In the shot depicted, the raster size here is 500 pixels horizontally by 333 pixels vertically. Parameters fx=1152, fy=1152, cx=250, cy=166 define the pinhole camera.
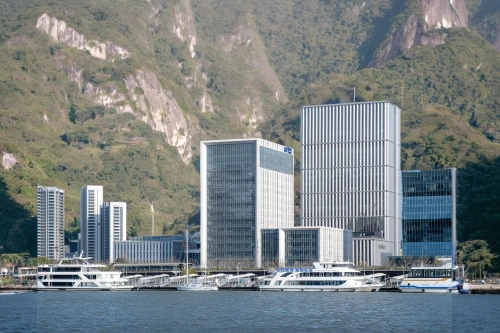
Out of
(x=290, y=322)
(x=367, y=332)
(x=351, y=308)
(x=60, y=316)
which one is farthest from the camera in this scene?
(x=351, y=308)

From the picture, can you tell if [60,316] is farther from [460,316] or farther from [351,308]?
Result: [460,316]

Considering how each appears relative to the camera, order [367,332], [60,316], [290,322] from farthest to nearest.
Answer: [60,316] → [290,322] → [367,332]

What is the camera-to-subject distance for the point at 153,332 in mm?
151875

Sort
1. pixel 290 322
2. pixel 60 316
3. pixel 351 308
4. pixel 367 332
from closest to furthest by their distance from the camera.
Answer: pixel 367 332 → pixel 290 322 → pixel 60 316 → pixel 351 308

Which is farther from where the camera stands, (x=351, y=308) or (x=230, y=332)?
(x=351, y=308)

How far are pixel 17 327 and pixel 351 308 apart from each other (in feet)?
193

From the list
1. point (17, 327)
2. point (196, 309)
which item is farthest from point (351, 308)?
point (17, 327)

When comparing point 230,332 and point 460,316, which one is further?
point 460,316

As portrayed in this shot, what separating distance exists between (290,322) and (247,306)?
33.6 m

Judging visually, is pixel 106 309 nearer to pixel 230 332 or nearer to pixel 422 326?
pixel 230 332

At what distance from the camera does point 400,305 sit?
197625mm

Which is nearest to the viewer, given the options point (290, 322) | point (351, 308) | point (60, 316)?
point (290, 322)

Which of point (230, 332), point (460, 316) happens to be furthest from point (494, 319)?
point (230, 332)

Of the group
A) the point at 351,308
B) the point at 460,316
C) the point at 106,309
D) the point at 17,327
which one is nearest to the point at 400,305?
the point at 351,308
